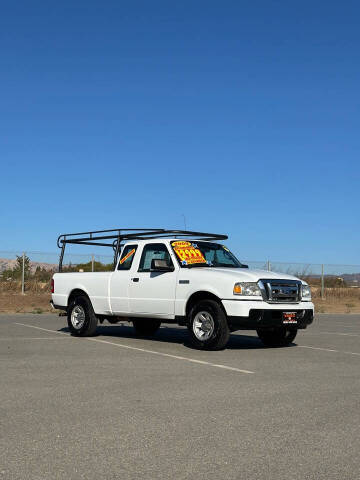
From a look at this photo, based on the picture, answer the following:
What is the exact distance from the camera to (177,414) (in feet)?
21.0

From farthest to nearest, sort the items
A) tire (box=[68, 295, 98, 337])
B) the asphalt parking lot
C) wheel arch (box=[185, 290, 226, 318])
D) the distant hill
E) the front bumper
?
the distant hill → tire (box=[68, 295, 98, 337]) → wheel arch (box=[185, 290, 226, 318]) → the front bumper → the asphalt parking lot

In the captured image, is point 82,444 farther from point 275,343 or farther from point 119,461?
point 275,343

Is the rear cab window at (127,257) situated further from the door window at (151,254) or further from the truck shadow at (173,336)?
the truck shadow at (173,336)

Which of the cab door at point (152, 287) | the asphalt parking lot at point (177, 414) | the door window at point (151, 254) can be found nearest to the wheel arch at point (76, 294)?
the cab door at point (152, 287)

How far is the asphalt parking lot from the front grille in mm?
1001

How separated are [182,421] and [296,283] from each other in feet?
22.4

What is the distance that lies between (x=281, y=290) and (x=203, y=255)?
73.0 inches

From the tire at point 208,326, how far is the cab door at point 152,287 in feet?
2.32

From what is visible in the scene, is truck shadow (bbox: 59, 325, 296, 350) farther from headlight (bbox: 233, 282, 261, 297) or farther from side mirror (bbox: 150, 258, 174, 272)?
side mirror (bbox: 150, 258, 174, 272)

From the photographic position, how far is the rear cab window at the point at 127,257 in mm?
13877

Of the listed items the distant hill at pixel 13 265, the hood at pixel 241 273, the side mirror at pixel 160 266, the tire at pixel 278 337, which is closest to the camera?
the hood at pixel 241 273

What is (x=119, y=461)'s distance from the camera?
4.79 m

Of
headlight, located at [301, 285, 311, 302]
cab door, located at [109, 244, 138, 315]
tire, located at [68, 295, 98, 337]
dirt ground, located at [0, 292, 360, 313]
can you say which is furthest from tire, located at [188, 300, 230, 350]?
dirt ground, located at [0, 292, 360, 313]

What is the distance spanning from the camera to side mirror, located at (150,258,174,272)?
41.3 ft
